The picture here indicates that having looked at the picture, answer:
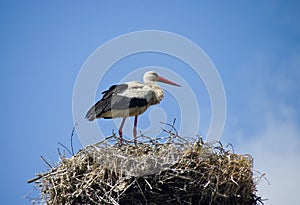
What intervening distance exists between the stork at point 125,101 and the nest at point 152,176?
1.48m

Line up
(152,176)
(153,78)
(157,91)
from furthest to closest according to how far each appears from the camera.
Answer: (153,78), (157,91), (152,176)

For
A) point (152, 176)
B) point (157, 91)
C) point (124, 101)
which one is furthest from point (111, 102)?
point (152, 176)

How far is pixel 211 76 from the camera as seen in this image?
759 centimetres

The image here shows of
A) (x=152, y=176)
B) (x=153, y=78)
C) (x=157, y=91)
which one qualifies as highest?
(x=153, y=78)

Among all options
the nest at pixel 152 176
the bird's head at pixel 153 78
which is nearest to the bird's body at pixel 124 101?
the bird's head at pixel 153 78

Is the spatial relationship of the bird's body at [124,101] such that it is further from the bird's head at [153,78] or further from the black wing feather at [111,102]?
the bird's head at [153,78]

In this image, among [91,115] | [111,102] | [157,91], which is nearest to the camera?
[91,115]

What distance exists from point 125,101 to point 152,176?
219cm

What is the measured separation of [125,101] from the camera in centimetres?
818

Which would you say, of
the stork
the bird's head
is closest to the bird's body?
the stork

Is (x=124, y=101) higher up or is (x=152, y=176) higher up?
(x=124, y=101)

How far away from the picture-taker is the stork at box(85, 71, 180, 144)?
807 cm

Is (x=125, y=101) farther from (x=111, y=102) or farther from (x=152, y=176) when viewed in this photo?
(x=152, y=176)

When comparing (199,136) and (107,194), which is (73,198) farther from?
(199,136)
